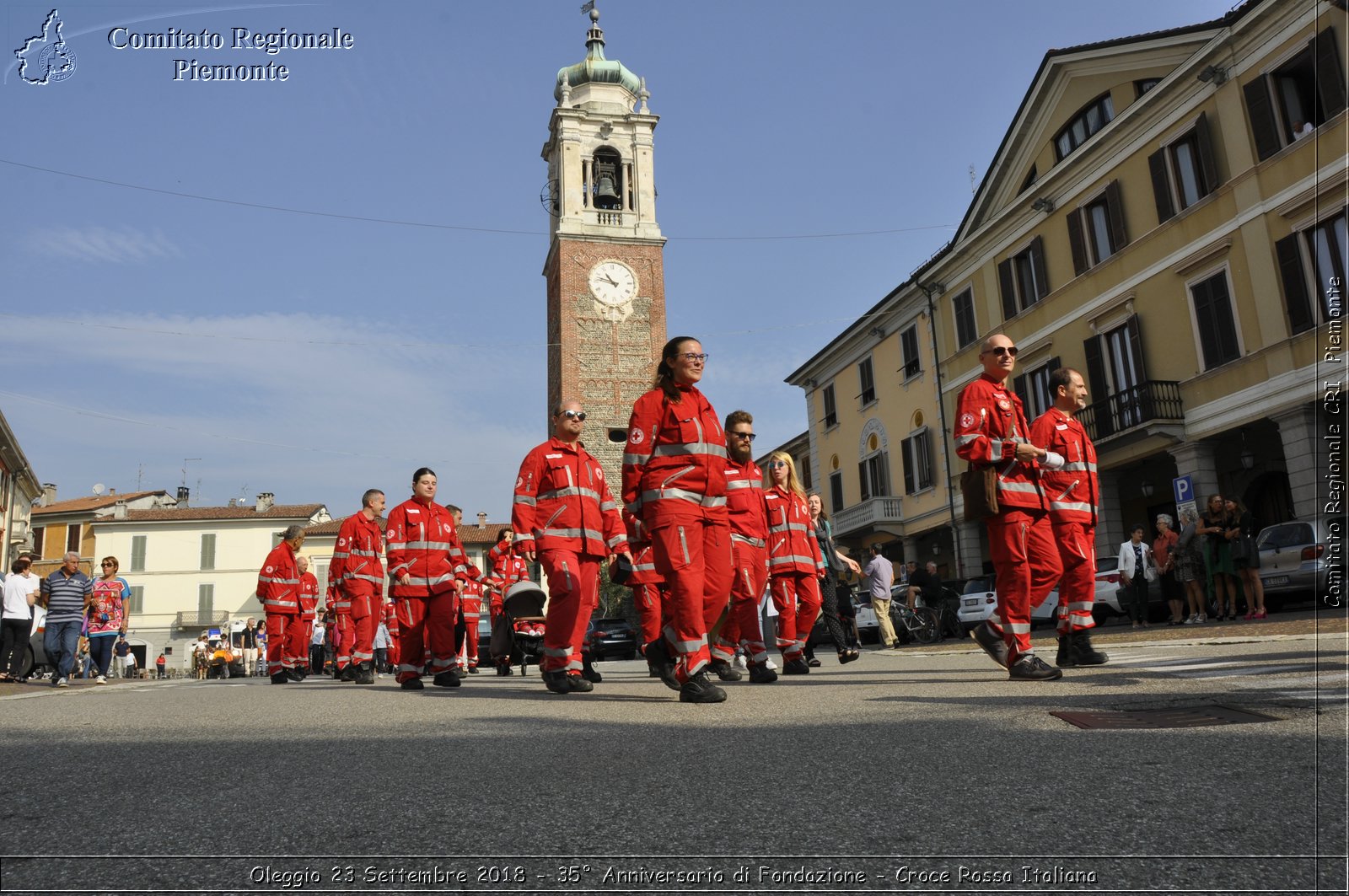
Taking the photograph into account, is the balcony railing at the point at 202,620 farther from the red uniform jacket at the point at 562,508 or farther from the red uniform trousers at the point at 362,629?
the red uniform jacket at the point at 562,508

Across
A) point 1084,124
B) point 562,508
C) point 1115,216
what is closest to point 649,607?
point 562,508

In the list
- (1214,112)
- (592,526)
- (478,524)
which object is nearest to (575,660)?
(592,526)

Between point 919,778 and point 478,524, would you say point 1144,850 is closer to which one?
point 919,778

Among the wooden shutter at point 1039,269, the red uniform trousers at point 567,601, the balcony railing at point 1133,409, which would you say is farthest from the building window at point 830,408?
the red uniform trousers at point 567,601

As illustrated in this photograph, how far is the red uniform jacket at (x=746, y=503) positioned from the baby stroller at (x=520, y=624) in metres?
1.55

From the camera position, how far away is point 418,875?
2.12 meters

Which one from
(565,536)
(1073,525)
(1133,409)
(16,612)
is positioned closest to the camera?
(1073,525)

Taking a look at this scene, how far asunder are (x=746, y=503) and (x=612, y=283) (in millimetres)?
45812

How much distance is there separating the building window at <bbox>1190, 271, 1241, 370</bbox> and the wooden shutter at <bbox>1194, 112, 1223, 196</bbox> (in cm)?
194

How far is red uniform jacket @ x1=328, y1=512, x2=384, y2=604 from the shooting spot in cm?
1237

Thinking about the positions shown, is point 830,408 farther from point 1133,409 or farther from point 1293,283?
point 1293,283

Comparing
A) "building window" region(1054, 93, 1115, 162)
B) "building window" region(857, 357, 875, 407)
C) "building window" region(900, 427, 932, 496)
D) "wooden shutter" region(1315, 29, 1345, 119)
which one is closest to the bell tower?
"building window" region(857, 357, 875, 407)

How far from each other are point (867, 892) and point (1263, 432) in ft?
77.4

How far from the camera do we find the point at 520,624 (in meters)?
14.0
